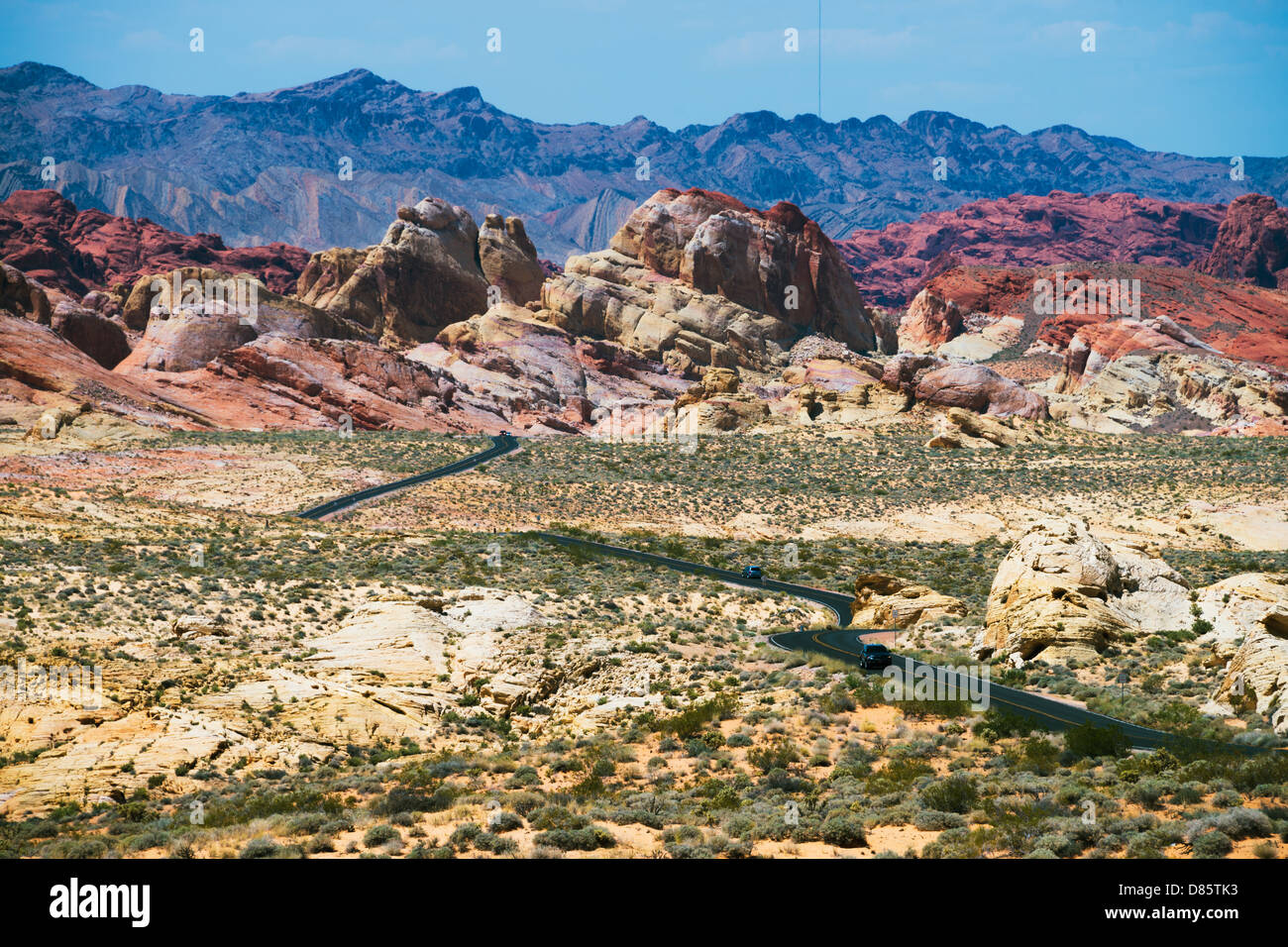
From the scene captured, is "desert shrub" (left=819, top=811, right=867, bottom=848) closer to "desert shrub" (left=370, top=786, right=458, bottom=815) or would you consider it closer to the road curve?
"desert shrub" (left=370, top=786, right=458, bottom=815)

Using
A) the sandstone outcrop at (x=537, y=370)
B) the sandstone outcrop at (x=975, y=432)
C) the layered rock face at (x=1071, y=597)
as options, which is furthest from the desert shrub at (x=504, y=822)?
the sandstone outcrop at (x=537, y=370)

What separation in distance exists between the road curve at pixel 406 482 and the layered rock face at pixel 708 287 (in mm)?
53011

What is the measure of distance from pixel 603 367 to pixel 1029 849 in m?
115

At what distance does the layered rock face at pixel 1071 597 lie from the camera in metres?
29.6

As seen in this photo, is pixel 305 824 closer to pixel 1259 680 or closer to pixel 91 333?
pixel 1259 680

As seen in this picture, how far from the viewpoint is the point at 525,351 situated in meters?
124

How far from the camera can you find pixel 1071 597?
3086 cm

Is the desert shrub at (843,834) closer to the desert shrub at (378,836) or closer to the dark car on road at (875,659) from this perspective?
the desert shrub at (378,836)

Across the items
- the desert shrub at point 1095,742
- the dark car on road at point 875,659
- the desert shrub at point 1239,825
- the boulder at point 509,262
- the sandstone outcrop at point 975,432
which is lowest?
the dark car on road at point 875,659

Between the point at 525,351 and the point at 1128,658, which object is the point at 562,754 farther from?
the point at 525,351

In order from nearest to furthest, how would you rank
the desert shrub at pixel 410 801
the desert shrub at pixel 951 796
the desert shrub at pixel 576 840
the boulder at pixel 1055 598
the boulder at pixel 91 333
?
the desert shrub at pixel 576 840
the desert shrub at pixel 951 796
the desert shrub at pixel 410 801
the boulder at pixel 1055 598
the boulder at pixel 91 333

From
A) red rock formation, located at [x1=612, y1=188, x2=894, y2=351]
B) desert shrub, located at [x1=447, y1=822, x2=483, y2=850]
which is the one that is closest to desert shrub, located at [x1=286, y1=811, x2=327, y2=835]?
desert shrub, located at [x1=447, y1=822, x2=483, y2=850]

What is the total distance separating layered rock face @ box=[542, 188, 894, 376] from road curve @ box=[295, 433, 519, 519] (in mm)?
53011

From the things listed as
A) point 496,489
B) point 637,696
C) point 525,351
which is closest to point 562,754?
point 637,696
